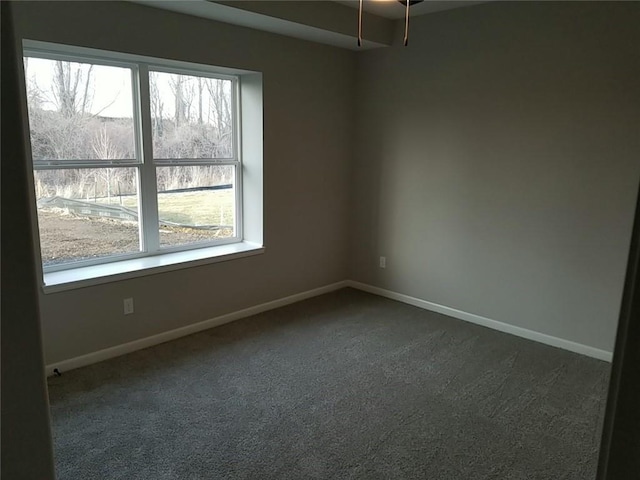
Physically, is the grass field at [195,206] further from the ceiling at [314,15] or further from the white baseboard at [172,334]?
the ceiling at [314,15]

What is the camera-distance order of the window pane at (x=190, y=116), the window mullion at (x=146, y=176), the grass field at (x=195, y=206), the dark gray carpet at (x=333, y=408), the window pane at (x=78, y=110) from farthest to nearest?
1. the grass field at (x=195, y=206)
2. the window pane at (x=190, y=116)
3. the window mullion at (x=146, y=176)
4. the window pane at (x=78, y=110)
5. the dark gray carpet at (x=333, y=408)

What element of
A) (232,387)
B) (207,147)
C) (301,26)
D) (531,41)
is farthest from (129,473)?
(531,41)

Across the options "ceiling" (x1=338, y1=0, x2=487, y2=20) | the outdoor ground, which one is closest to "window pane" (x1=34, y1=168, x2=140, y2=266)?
the outdoor ground

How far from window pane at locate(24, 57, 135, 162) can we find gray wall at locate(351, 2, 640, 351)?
7.38 ft

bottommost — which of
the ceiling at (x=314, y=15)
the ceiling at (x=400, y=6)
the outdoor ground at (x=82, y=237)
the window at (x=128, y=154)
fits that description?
the outdoor ground at (x=82, y=237)

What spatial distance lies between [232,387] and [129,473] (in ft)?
2.81

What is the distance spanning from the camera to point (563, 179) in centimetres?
341

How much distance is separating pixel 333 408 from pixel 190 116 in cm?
251

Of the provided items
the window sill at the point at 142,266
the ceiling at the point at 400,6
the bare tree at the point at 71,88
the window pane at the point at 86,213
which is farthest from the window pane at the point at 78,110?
the ceiling at the point at 400,6

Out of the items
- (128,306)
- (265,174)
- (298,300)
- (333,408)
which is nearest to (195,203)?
(265,174)

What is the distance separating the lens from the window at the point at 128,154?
10.1 feet

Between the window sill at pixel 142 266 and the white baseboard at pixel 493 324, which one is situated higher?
the window sill at pixel 142 266

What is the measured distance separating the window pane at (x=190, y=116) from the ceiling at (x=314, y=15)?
0.56 m

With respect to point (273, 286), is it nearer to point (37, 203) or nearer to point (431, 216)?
point (431, 216)
